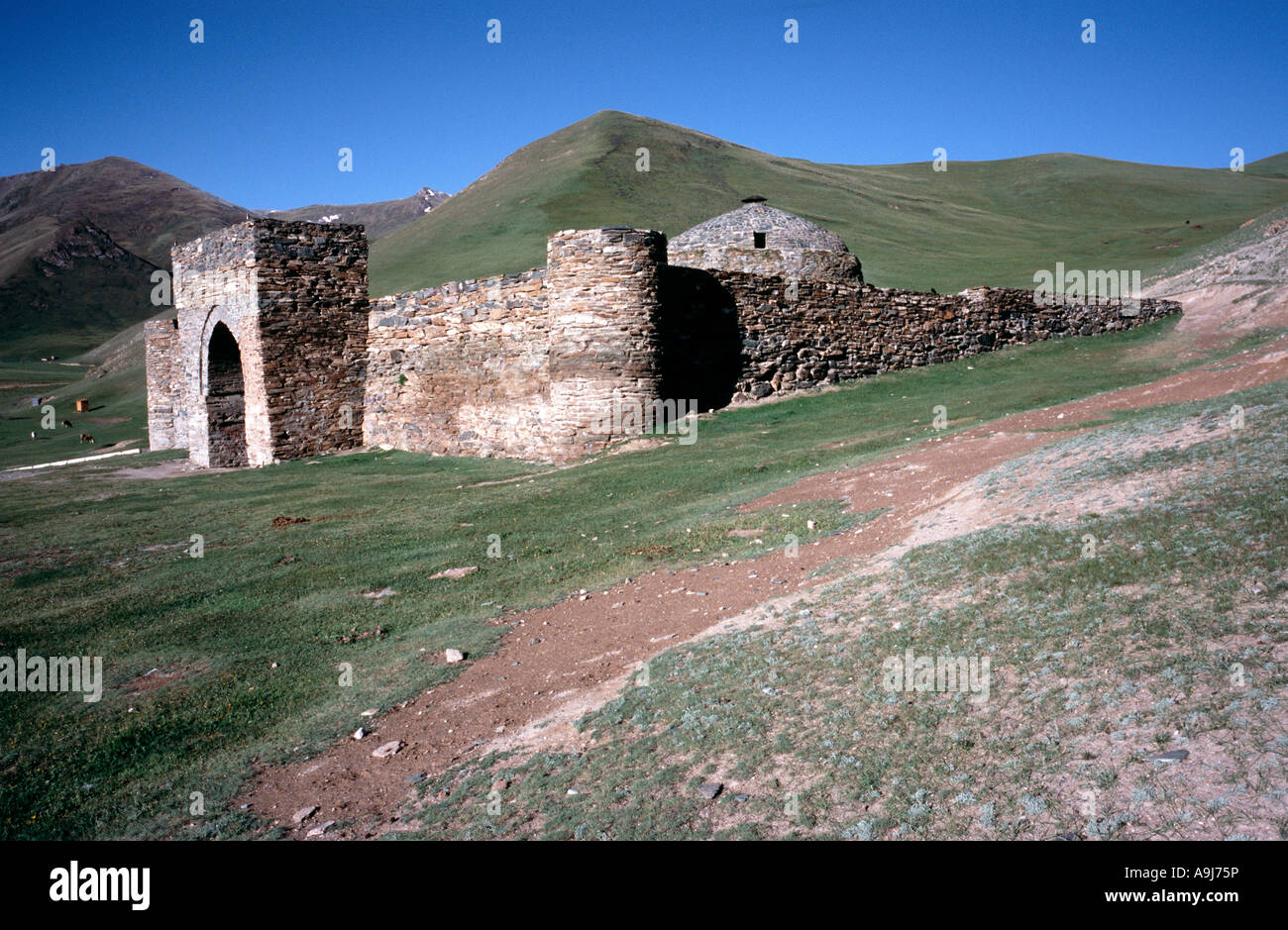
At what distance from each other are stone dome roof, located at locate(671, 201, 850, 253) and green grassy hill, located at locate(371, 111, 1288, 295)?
58.0ft

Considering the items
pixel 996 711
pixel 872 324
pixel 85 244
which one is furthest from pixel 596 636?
pixel 85 244

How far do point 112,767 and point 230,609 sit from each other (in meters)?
2.90

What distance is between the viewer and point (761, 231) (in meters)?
24.0

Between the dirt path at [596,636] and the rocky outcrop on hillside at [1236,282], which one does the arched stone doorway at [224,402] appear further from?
the rocky outcrop on hillside at [1236,282]

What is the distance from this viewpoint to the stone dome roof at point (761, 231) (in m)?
23.8

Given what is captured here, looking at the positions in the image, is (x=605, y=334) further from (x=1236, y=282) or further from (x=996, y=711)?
(x=1236, y=282)

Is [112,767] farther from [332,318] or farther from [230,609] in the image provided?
[332,318]

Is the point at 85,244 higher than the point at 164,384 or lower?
higher

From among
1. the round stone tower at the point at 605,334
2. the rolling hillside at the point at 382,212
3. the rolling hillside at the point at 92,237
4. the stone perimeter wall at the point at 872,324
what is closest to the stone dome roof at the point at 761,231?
the stone perimeter wall at the point at 872,324

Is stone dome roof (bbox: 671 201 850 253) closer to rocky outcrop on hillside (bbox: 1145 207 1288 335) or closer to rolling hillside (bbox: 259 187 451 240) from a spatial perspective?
rocky outcrop on hillside (bbox: 1145 207 1288 335)

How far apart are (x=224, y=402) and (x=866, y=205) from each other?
60.5 m

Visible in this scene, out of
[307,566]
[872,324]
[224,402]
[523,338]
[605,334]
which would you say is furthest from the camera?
[224,402]

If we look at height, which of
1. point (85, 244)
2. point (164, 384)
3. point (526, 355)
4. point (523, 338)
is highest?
point (85, 244)
